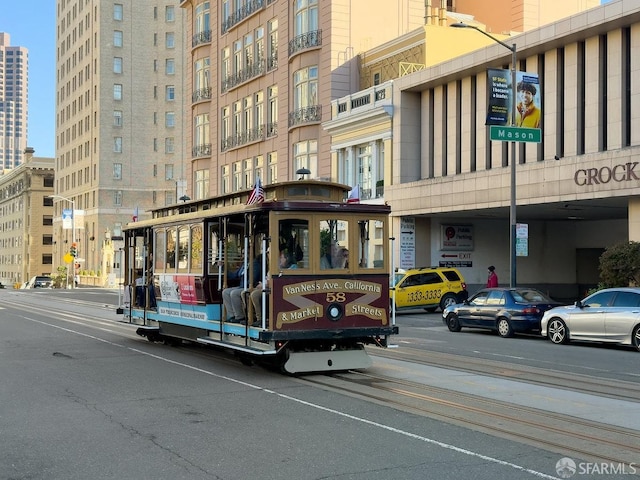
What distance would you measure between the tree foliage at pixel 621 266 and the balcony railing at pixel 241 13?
1202 inches

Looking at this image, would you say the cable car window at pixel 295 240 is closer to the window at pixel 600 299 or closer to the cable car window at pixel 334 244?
the cable car window at pixel 334 244

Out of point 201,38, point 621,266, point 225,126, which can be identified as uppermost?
point 201,38

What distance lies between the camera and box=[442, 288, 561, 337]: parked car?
72.3 ft

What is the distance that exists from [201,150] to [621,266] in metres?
37.3

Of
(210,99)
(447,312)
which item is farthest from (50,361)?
(210,99)

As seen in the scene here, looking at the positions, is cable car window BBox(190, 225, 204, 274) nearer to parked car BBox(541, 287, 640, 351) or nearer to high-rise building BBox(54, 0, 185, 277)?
parked car BBox(541, 287, 640, 351)

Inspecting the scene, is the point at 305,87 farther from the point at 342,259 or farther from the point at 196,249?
the point at 342,259

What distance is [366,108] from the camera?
131ft

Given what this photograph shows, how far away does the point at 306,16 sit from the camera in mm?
44688

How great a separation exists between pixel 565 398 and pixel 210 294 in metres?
6.70

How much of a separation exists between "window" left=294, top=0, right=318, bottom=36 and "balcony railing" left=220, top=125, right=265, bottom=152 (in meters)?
6.93

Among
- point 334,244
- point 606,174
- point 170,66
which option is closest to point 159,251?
point 334,244

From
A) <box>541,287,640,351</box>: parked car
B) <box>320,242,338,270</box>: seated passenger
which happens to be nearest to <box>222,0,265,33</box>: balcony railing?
<box>541,287,640,351</box>: parked car

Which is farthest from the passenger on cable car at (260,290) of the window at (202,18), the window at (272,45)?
the window at (202,18)
